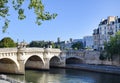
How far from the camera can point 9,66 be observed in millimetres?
60812

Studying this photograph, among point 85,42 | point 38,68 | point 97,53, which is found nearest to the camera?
point 38,68

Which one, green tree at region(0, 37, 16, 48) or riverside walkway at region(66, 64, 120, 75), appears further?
green tree at region(0, 37, 16, 48)

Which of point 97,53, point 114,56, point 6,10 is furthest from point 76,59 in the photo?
point 6,10

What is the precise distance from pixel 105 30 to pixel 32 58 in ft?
116

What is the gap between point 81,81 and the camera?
163ft

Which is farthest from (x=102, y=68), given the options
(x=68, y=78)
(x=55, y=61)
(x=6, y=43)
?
(x=6, y=43)

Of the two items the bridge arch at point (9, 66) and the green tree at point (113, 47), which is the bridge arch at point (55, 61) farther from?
the bridge arch at point (9, 66)

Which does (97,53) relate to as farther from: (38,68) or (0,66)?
(0,66)

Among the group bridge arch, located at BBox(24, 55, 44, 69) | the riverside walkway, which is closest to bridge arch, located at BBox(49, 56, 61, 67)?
the riverside walkway

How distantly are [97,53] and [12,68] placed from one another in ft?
91.8

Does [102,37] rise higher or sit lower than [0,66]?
higher

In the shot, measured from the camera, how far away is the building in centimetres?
9950

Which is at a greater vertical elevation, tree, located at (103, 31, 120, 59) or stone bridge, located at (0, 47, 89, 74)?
tree, located at (103, 31, 120, 59)

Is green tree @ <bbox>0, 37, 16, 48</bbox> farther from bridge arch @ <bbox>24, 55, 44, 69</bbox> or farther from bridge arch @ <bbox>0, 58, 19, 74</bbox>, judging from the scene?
bridge arch @ <bbox>0, 58, 19, 74</bbox>
